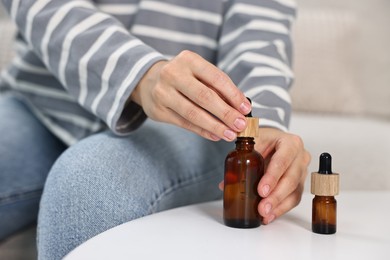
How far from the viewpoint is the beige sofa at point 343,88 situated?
131cm

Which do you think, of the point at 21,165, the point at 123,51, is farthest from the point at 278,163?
the point at 21,165

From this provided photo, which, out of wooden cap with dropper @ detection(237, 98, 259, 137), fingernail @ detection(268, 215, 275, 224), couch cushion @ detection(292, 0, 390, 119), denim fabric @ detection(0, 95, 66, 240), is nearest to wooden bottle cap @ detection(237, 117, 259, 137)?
wooden cap with dropper @ detection(237, 98, 259, 137)

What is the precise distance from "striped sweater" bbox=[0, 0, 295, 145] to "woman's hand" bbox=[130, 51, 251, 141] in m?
0.07

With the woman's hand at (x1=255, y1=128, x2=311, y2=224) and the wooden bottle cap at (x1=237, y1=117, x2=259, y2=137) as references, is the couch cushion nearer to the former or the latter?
the woman's hand at (x1=255, y1=128, x2=311, y2=224)

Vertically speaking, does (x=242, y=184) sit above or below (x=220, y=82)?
below

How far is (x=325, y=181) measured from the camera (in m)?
0.64

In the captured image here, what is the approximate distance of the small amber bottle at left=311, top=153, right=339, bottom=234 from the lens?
0.64 m

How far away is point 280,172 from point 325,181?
0.07m

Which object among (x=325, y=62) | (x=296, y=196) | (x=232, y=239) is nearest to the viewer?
(x=232, y=239)

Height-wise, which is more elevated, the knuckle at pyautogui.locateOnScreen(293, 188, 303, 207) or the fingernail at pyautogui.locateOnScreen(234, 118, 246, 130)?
the fingernail at pyautogui.locateOnScreen(234, 118, 246, 130)

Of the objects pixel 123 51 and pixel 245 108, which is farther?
pixel 123 51

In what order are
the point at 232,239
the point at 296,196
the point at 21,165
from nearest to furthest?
1. the point at 232,239
2. the point at 296,196
3. the point at 21,165

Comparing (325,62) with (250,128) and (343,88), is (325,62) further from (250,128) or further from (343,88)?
(250,128)

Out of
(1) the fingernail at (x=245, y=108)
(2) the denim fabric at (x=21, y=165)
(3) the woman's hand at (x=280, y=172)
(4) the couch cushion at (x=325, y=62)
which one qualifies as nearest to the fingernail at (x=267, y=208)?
(3) the woman's hand at (x=280, y=172)
